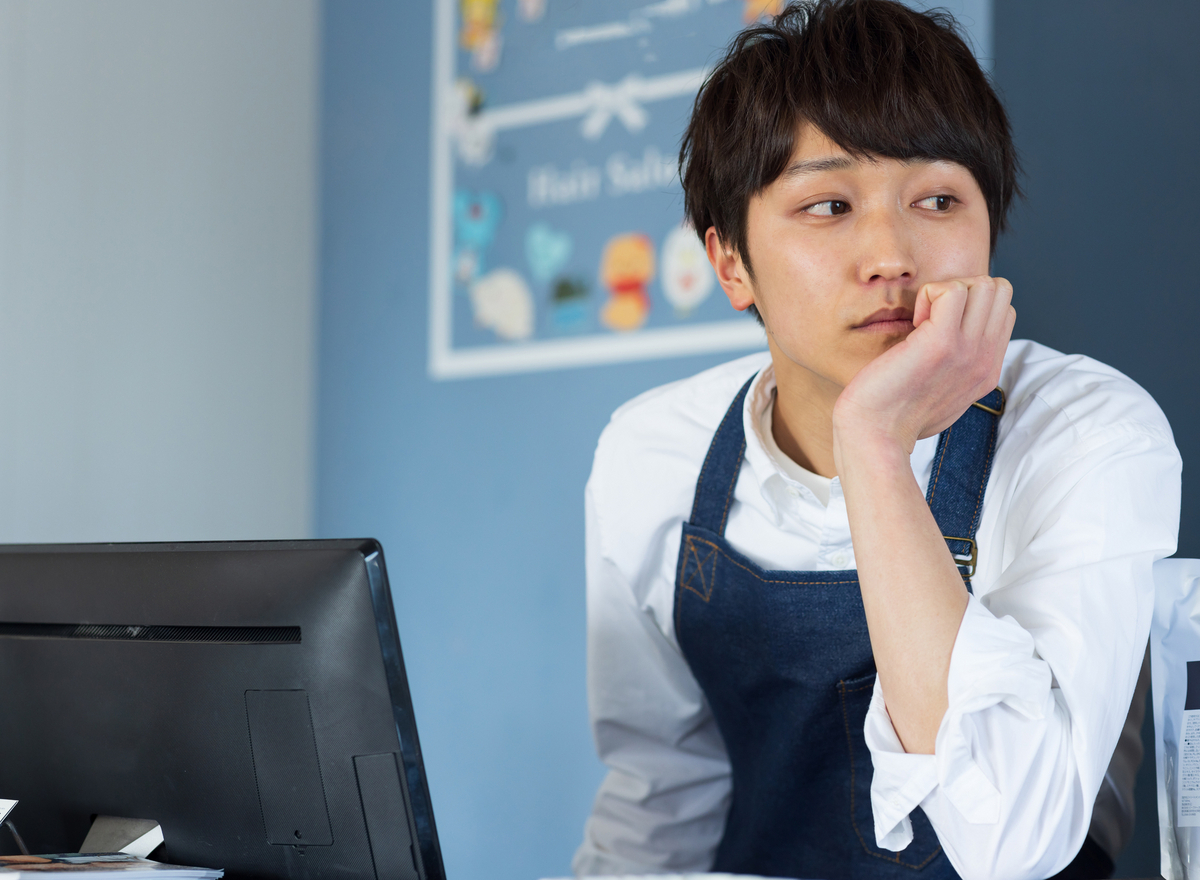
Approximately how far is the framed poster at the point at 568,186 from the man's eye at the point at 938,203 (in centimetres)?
67

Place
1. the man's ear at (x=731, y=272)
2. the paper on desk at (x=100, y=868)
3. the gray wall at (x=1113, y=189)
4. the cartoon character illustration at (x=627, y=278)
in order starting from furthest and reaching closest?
the cartoon character illustration at (x=627, y=278), the gray wall at (x=1113, y=189), the man's ear at (x=731, y=272), the paper on desk at (x=100, y=868)

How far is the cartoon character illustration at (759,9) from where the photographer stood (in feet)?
5.39

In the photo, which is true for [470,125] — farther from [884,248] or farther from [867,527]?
[867,527]

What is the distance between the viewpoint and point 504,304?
1921 millimetres

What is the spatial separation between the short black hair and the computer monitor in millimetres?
598

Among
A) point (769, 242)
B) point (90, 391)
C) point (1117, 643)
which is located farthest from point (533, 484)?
point (1117, 643)

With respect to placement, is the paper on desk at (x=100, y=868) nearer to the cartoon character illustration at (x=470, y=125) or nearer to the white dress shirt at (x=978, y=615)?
the white dress shirt at (x=978, y=615)

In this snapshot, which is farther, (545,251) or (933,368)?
(545,251)

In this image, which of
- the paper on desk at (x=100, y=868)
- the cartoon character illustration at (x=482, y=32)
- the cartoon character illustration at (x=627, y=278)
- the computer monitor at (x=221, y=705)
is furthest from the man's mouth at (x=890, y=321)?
the cartoon character illustration at (x=482, y=32)

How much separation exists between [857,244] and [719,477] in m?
0.32

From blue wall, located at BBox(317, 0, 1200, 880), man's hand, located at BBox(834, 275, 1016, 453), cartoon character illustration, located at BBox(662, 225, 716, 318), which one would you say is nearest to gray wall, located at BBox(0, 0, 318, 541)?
blue wall, located at BBox(317, 0, 1200, 880)

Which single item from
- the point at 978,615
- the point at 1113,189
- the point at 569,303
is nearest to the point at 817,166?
the point at 978,615

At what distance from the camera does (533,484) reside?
6.19ft

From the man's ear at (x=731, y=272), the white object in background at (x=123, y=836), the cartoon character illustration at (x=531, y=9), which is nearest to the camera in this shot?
the white object in background at (x=123, y=836)
